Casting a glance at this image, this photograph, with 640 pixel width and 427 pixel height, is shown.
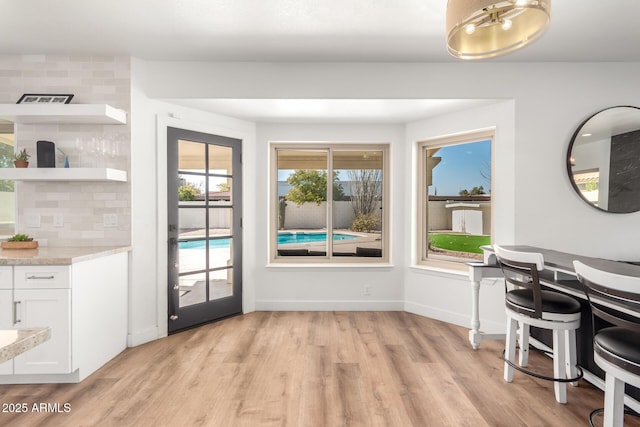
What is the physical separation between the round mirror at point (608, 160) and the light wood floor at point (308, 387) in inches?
62.9

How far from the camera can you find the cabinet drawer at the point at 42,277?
2.30m

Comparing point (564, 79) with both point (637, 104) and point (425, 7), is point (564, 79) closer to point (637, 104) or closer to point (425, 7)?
point (637, 104)

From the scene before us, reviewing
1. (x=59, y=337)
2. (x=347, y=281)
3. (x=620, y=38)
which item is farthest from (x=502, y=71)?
(x=59, y=337)

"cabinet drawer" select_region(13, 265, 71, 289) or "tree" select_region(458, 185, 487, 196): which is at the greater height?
"tree" select_region(458, 185, 487, 196)

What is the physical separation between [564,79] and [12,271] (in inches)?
191

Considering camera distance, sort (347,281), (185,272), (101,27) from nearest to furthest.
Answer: (101,27) → (185,272) → (347,281)

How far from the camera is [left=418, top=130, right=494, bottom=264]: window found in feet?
11.8

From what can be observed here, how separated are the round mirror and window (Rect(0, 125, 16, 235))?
18.0 feet

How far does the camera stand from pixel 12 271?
7.53 ft

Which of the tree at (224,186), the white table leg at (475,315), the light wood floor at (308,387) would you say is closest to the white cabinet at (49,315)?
the light wood floor at (308,387)

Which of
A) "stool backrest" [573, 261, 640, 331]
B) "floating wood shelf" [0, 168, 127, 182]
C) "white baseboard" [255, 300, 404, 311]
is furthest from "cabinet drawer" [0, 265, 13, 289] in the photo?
"stool backrest" [573, 261, 640, 331]

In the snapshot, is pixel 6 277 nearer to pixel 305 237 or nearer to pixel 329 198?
pixel 305 237

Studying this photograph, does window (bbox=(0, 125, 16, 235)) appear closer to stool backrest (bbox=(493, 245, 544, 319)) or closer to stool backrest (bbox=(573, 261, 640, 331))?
stool backrest (bbox=(493, 245, 544, 319))

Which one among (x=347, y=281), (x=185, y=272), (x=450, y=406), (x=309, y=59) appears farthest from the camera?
(x=347, y=281)
